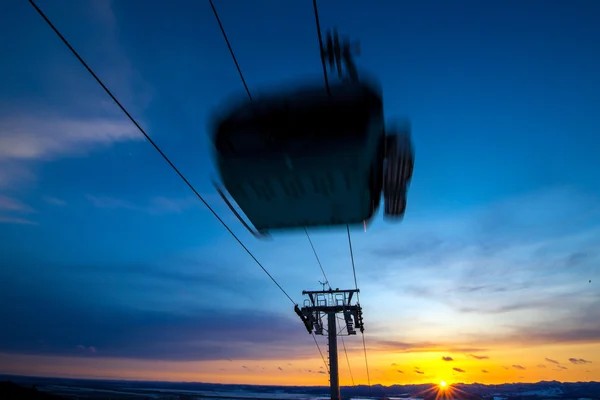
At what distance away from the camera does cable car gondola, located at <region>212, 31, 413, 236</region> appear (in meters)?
4.23

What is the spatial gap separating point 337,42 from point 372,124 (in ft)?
3.69

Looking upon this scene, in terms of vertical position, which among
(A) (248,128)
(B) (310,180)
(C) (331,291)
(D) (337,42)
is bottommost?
(B) (310,180)

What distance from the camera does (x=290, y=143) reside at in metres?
4.50

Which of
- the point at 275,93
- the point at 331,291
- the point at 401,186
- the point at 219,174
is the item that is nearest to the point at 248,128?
the point at 275,93

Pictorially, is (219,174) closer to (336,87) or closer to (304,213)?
Answer: (304,213)

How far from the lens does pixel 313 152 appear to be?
4543 mm

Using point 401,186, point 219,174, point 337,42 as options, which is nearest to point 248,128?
point 219,174

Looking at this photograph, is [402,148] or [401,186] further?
[401,186]

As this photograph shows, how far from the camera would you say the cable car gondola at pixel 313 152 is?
13.9 ft

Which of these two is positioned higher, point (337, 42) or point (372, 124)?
point (337, 42)

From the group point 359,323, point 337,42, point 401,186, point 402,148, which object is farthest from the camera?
point 359,323

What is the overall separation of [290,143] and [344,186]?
1.13m

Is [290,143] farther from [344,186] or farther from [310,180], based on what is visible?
[344,186]

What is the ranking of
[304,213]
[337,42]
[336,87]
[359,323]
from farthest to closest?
[359,323], [304,213], [337,42], [336,87]
